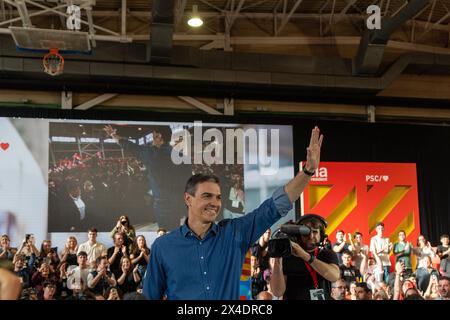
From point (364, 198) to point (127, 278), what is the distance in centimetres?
550

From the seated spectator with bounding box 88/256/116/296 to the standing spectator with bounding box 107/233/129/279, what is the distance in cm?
15

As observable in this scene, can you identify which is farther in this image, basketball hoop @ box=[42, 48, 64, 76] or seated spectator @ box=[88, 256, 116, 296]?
basketball hoop @ box=[42, 48, 64, 76]

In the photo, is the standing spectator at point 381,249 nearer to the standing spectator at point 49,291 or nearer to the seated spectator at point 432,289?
the seated spectator at point 432,289

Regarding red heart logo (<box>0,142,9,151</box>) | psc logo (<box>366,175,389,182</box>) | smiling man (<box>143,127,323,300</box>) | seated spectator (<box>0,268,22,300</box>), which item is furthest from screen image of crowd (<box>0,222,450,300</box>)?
seated spectator (<box>0,268,22,300</box>)

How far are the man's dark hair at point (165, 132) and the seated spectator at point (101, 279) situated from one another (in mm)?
2866

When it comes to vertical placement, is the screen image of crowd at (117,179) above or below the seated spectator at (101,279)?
above

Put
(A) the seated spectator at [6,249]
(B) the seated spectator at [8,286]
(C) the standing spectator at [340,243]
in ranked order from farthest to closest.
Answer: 1. (C) the standing spectator at [340,243]
2. (A) the seated spectator at [6,249]
3. (B) the seated spectator at [8,286]

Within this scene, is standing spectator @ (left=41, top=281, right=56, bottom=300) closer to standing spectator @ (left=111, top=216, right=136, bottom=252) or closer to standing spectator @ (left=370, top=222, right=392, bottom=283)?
standing spectator @ (left=111, top=216, right=136, bottom=252)

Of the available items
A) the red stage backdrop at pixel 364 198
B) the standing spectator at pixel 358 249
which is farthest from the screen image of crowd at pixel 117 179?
the standing spectator at pixel 358 249

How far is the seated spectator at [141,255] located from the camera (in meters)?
11.3

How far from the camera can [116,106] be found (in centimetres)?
1332

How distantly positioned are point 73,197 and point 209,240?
376 inches

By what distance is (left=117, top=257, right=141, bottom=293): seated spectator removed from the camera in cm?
1103
